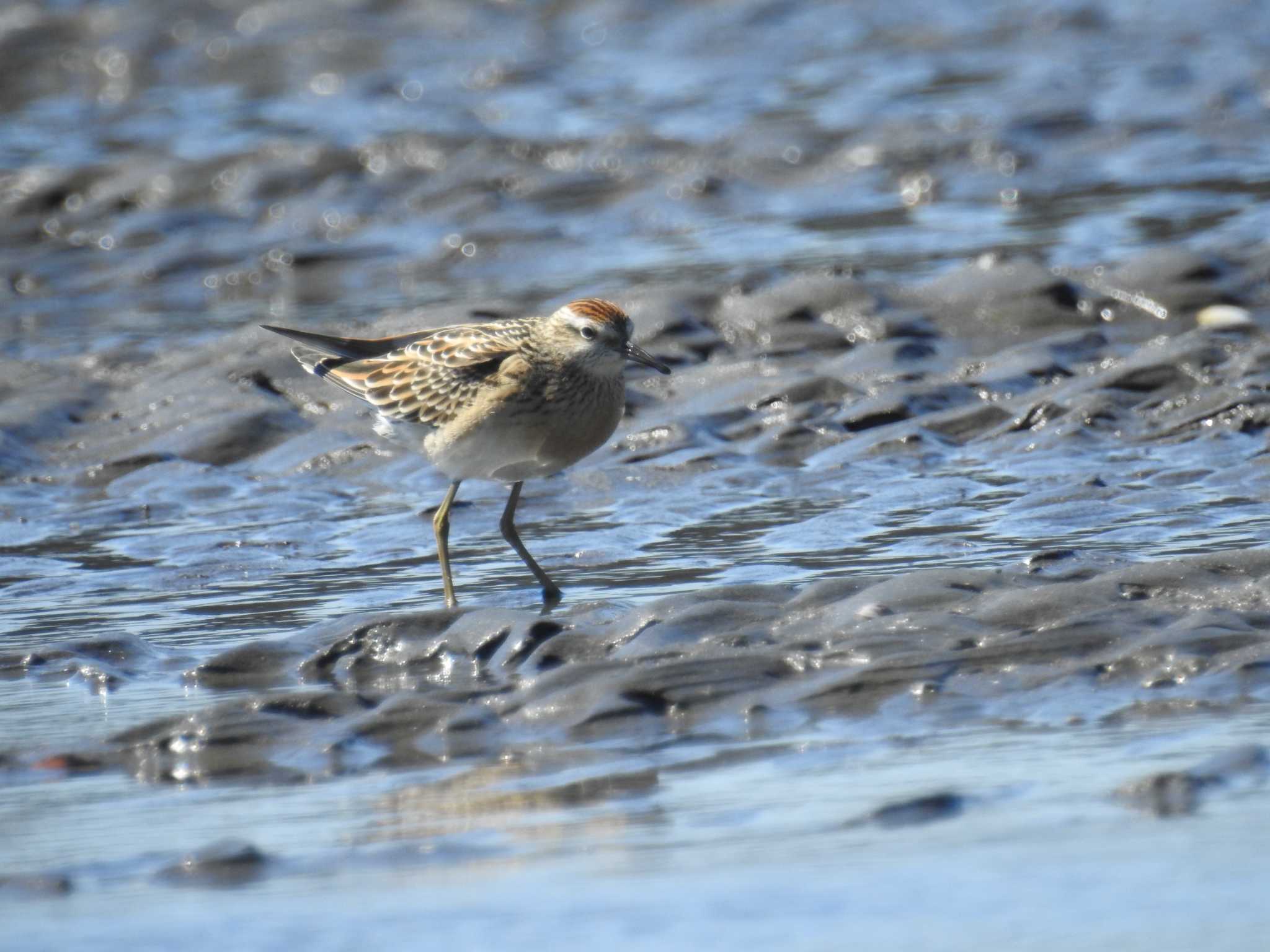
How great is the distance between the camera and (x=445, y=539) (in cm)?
815

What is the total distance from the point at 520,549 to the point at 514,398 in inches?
23.7

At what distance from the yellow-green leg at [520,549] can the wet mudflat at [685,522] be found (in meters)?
0.08

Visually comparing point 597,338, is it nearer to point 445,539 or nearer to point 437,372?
point 437,372

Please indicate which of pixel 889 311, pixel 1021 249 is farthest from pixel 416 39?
pixel 889 311

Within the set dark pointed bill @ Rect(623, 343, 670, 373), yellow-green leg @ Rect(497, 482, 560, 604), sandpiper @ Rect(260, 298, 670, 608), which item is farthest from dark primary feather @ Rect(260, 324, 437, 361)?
dark pointed bill @ Rect(623, 343, 670, 373)

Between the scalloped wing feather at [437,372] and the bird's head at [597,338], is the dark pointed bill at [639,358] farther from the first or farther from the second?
the scalloped wing feather at [437,372]

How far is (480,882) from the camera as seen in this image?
15.7 ft

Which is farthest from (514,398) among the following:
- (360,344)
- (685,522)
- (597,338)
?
(360,344)

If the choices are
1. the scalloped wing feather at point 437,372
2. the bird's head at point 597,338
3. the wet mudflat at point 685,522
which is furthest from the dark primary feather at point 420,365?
the wet mudflat at point 685,522

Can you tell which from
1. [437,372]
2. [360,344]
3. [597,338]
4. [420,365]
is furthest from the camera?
[360,344]

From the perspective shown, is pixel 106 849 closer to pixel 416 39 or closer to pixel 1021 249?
pixel 1021 249

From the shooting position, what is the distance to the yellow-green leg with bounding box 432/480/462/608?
25.4 ft

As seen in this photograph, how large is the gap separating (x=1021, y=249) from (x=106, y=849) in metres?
9.47

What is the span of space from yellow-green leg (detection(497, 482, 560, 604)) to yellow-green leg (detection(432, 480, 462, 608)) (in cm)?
8
